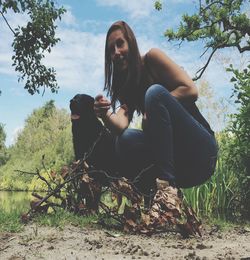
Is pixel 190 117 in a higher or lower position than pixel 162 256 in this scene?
higher

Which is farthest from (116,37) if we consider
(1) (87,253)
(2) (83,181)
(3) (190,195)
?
(3) (190,195)

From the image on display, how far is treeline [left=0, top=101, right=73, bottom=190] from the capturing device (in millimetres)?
26109

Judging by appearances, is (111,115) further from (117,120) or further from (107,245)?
(107,245)

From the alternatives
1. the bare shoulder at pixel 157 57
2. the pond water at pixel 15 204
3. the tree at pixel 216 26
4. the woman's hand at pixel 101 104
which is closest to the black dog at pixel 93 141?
the woman's hand at pixel 101 104

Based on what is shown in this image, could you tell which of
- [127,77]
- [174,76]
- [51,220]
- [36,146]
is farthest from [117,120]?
[36,146]

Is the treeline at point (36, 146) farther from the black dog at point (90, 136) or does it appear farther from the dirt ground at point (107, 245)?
the dirt ground at point (107, 245)

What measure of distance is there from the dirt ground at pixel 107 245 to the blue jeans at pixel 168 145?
0.43 meters

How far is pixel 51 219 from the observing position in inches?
97.5

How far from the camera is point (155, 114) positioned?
96.0 inches

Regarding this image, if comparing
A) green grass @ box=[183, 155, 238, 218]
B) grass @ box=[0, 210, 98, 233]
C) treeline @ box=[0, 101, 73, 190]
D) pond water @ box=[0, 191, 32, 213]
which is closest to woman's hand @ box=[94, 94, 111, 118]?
grass @ box=[0, 210, 98, 233]

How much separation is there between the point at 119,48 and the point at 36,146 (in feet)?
98.0

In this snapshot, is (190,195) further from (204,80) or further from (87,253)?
(204,80)

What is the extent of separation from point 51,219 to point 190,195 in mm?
2635

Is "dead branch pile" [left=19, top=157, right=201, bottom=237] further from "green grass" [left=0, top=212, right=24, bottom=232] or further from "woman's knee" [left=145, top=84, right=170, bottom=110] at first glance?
"woman's knee" [left=145, top=84, right=170, bottom=110]
